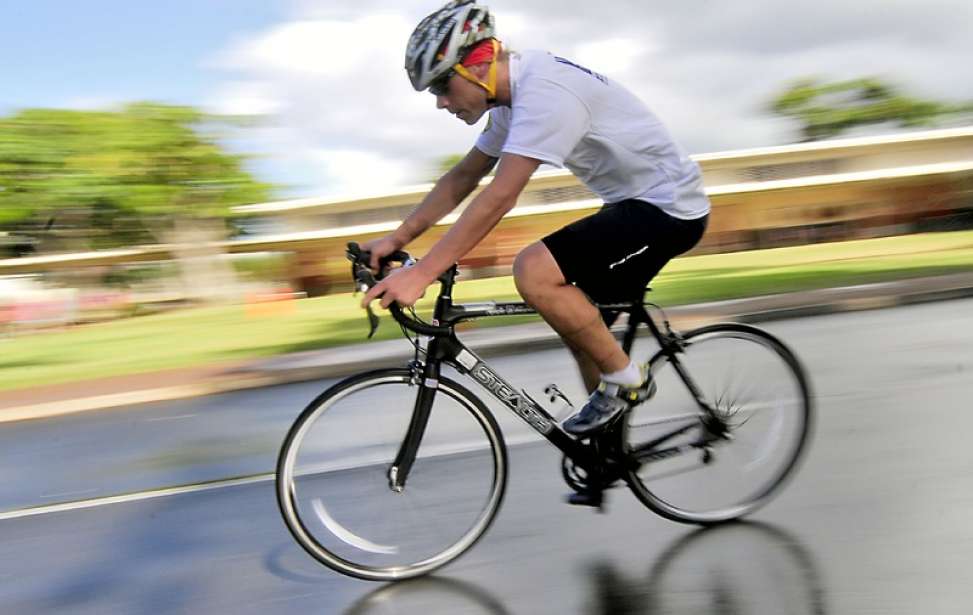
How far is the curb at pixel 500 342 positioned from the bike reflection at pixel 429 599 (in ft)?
18.7

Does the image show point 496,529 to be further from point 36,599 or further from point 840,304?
point 840,304

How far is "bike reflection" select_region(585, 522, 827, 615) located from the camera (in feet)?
11.4

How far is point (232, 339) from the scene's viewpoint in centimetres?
1434

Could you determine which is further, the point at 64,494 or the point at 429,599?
the point at 64,494

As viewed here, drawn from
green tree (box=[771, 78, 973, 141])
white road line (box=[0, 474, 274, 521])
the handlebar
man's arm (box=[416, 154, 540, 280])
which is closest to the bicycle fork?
the handlebar

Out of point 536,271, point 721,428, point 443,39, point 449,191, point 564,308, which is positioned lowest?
point 721,428

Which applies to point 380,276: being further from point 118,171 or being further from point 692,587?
point 118,171

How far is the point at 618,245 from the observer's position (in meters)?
3.79

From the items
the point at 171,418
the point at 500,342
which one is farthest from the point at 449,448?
the point at 500,342

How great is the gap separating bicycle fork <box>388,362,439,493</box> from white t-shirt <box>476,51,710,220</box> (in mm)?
864

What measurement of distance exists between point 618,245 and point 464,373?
0.74 meters

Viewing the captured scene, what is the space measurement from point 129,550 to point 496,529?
5.34 feet

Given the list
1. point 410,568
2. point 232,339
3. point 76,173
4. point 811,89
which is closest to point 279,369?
point 232,339

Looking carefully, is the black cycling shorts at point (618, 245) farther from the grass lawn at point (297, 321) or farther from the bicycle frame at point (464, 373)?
the grass lawn at point (297, 321)
